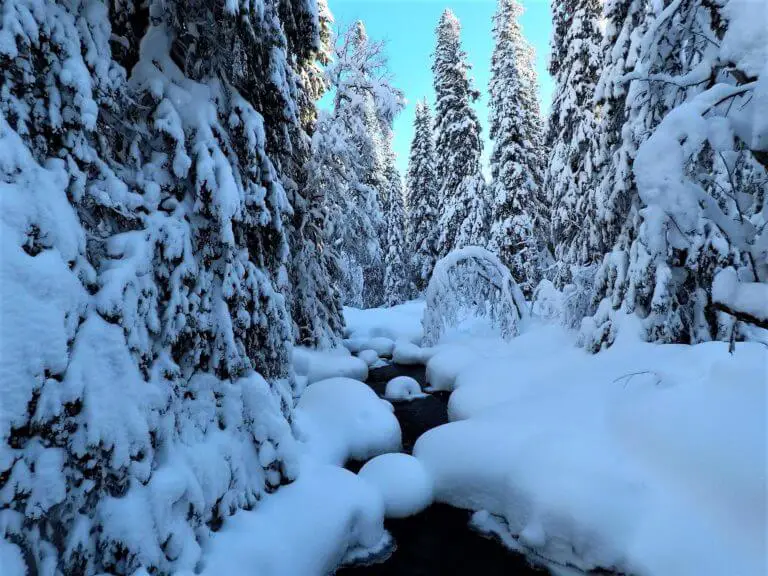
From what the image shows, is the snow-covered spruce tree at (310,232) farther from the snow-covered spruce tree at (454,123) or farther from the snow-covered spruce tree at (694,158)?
the snow-covered spruce tree at (454,123)

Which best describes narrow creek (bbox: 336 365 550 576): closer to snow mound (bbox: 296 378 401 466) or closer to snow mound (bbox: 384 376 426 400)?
snow mound (bbox: 296 378 401 466)

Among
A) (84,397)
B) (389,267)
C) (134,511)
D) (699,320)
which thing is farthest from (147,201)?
(389,267)

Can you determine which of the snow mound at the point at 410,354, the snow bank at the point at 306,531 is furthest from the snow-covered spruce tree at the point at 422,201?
the snow bank at the point at 306,531

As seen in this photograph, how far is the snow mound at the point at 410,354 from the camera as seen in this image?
1405cm

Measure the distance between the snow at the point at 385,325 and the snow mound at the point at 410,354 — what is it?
5.34 ft

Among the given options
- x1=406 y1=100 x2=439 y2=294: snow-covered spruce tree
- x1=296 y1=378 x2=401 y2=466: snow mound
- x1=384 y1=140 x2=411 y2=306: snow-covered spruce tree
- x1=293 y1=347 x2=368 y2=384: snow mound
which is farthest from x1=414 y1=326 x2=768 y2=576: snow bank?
x1=384 y1=140 x2=411 y2=306: snow-covered spruce tree

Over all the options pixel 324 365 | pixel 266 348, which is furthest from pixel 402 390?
pixel 266 348

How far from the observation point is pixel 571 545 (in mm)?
4375

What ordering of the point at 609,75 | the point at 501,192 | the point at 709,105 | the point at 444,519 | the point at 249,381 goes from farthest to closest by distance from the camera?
1. the point at 501,192
2. the point at 609,75
3. the point at 444,519
4. the point at 249,381
5. the point at 709,105

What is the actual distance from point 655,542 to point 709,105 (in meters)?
3.59

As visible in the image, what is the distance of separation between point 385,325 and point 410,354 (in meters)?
4.22

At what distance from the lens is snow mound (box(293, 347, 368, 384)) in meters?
10.5

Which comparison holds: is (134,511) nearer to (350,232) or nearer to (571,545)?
(571,545)

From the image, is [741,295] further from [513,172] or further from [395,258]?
[395,258]
